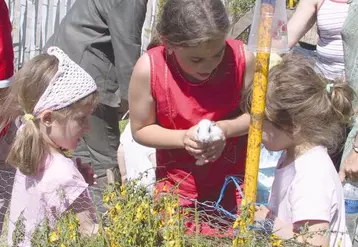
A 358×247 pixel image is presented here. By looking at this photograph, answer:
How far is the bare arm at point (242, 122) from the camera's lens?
276cm

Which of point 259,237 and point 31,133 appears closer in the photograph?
A: point 259,237

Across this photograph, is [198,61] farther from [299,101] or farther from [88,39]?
[88,39]

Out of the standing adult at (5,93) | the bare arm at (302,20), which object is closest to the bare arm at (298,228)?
the standing adult at (5,93)

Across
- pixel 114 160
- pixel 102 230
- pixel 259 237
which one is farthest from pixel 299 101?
pixel 114 160

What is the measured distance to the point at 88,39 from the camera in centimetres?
419

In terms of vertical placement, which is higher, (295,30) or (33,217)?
(295,30)

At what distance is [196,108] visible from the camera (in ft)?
9.21

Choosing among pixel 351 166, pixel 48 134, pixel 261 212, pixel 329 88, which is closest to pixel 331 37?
pixel 351 166

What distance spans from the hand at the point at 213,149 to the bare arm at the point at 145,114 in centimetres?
13

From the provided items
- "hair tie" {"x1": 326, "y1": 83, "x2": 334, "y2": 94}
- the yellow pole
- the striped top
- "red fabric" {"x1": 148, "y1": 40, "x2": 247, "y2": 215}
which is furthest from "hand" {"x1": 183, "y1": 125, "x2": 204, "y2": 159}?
the striped top

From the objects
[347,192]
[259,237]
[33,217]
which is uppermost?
[259,237]

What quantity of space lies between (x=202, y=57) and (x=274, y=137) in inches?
15.0

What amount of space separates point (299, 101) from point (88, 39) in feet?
6.14

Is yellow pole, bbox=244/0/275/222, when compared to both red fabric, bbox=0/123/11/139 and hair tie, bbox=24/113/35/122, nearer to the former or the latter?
hair tie, bbox=24/113/35/122
